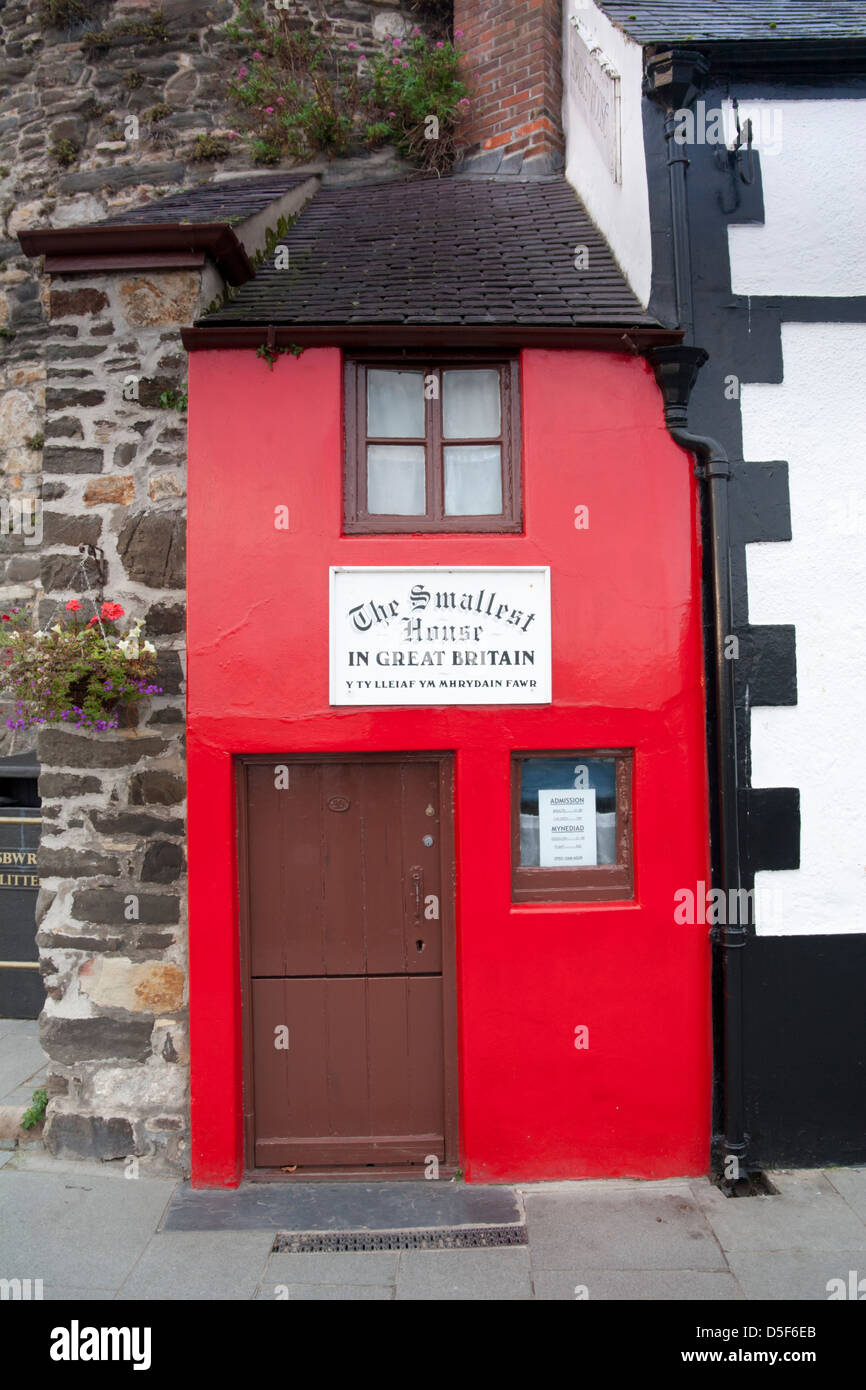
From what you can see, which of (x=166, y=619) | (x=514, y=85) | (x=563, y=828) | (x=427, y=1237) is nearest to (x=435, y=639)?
(x=563, y=828)

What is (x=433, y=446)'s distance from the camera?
5.02 meters

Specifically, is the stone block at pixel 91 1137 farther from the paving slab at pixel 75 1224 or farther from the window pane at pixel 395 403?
the window pane at pixel 395 403

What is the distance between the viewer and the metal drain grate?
14.0 feet

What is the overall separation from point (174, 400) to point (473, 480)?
5.76ft

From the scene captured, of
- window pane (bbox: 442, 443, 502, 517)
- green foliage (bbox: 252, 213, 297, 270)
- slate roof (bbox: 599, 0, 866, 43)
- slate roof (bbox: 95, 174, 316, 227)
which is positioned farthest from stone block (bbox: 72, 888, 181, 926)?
slate roof (bbox: 599, 0, 866, 43)

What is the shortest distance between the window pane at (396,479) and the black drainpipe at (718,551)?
1.45m

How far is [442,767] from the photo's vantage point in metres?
4.90

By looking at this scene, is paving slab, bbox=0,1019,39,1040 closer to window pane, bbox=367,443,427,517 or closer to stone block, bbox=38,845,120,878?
stone block, bbox=38,845,120,878

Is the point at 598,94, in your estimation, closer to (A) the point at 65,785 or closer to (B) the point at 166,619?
(B) the point at 166,619

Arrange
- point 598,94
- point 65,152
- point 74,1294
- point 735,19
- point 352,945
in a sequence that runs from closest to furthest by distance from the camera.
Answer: point 74,1294 < point 352,945 < point 735,19 < point 598,94 < point 65,152

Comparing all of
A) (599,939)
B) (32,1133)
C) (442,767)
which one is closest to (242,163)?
(442,767)

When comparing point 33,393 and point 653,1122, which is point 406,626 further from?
point 33,393

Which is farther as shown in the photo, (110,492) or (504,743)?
(110,492)

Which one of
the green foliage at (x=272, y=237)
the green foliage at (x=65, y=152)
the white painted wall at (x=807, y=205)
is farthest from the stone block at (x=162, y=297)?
Answer: the green foliage at (x=65, y=152)
